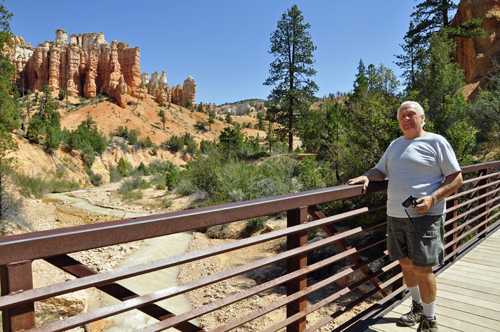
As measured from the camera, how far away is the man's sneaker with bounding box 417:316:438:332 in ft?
6.90

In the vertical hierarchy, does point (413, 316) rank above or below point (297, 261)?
below

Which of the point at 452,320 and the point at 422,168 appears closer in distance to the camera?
the point at 422,168

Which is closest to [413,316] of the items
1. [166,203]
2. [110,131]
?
[166,203]

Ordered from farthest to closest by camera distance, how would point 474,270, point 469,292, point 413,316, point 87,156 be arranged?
point 87,156 < point 474,270 < point 469,292 < point 413,316

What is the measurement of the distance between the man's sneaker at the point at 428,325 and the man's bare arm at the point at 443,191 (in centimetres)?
83

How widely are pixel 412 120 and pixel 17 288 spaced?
2292 millimetres

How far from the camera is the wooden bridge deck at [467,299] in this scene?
7.49 ft

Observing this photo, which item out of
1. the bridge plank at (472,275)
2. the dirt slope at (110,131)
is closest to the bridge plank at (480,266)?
the bridge plank at (472,275)

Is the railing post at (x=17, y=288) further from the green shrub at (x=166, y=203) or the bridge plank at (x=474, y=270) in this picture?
the green shrub at (x=166, y=203)

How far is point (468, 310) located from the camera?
2.51 meters

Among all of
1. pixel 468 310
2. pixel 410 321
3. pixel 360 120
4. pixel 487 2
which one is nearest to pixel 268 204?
pixel 410 321

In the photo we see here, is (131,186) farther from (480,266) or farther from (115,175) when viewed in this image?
(480,266)

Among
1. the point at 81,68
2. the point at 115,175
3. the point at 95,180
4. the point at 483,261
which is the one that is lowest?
the point at 95,180

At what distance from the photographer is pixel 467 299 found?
8.86 feet
